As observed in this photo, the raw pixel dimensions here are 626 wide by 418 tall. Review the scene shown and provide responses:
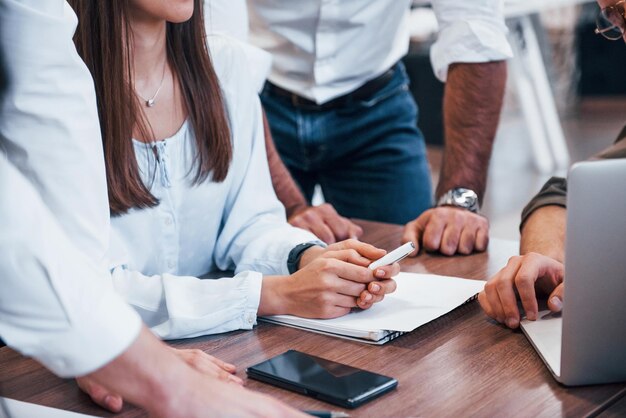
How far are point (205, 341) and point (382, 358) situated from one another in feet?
0.90

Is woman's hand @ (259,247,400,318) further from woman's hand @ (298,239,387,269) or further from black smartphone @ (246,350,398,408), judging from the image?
black smartphone @ (246,350,398,408)

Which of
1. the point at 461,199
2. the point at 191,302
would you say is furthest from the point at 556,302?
the point at 461,199

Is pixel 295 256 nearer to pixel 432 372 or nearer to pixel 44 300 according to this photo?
pixel 432 372

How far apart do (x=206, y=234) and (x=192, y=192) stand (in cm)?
10

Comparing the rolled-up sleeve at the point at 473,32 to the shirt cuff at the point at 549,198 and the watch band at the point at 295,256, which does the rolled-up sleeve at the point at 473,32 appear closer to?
the shirt cuff at the point at 549,198

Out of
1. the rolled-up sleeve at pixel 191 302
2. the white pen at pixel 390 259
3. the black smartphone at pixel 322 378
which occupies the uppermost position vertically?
the white pen at pixel 390 259

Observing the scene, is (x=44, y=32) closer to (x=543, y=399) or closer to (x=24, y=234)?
(x=24, y=234)

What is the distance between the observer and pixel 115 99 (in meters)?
→ 1.52

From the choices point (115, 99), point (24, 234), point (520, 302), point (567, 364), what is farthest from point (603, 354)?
point (115, 99)

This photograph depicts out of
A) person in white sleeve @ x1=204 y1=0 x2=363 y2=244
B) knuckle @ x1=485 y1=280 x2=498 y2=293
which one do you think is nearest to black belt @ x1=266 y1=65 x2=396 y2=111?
person in white sleeve @ x1=204 y1=0 x2=363 y2=244

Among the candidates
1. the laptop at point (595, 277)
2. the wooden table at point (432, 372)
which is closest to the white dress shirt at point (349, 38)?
the wooden table at point (432, 372)

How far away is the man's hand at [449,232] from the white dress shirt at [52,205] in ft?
2.25

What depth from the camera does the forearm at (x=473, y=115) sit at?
7.20ft

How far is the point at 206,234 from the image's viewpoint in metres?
1.69
